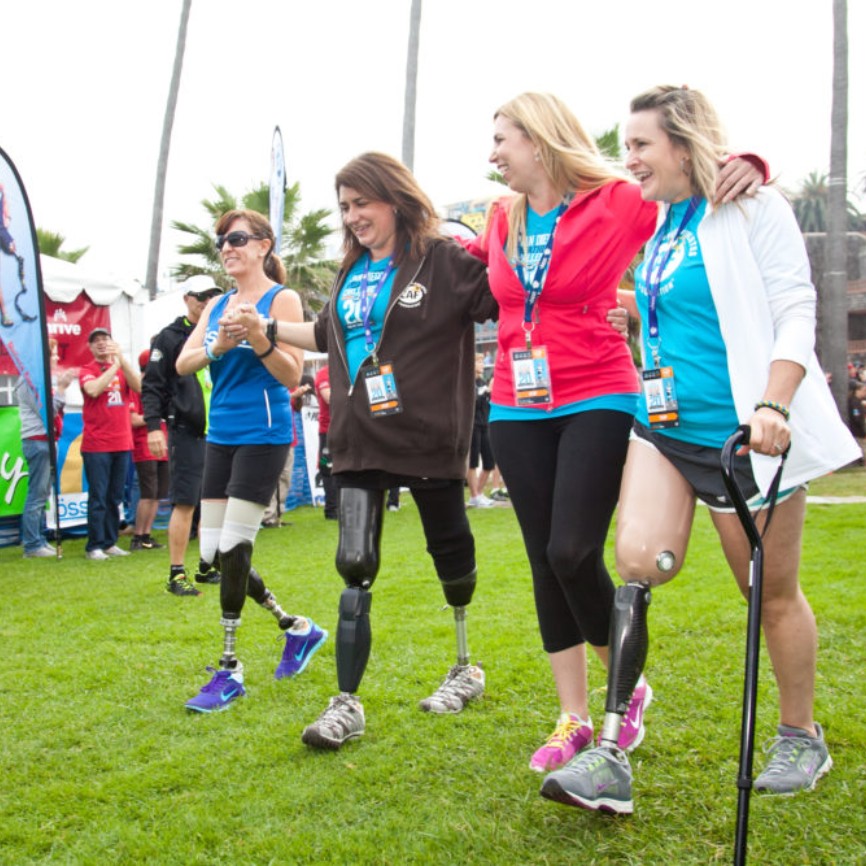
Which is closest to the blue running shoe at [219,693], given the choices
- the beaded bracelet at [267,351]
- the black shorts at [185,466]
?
the beaded bracelet at [267,351]

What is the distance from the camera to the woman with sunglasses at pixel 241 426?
413 centimetres

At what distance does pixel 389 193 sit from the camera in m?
3.52

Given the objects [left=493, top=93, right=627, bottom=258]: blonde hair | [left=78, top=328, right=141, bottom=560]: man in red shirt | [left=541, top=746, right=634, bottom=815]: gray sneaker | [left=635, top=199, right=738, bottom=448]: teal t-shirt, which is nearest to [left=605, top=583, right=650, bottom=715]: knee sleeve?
[left=541, top=746, right=634, bottom=815]: gray sneaker

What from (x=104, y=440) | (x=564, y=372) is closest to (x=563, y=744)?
(x=564, y=372)

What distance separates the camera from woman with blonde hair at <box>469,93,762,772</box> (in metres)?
2.97

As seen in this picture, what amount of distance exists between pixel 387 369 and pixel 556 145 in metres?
0.96

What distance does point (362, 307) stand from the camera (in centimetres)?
350

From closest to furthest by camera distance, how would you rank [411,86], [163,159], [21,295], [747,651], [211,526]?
[747,651] < [211,526] < [21,295] < [411,86] < [163,159]

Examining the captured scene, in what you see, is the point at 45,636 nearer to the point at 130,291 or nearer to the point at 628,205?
the point at 628,205

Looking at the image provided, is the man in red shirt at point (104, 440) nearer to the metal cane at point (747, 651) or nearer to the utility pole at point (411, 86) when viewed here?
the metal cane at point (747, 651)

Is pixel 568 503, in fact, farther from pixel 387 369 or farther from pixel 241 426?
pixel 241 426

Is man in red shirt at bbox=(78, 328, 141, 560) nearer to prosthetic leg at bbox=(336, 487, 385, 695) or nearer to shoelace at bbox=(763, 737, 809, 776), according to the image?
prosthetic leg at bbox=(336, 487, 385, 695)

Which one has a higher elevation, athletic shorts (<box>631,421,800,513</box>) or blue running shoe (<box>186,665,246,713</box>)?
athletic shorts (<box>631,421,800,513</box>)

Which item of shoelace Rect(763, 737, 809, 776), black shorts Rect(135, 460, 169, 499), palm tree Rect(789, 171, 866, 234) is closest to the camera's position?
shoelace Rect(763, 737, 809, 776)
